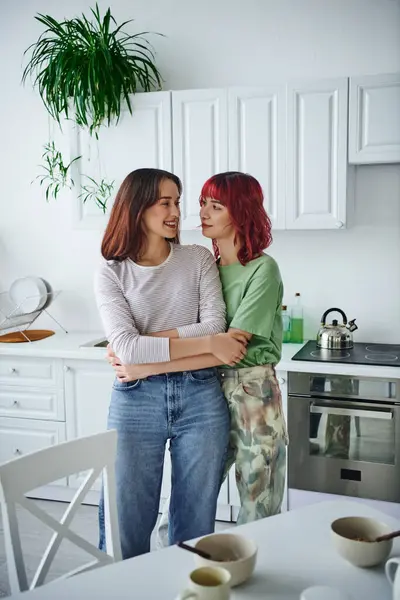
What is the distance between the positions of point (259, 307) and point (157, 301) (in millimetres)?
305

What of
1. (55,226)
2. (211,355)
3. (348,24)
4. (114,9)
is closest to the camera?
(211,355)

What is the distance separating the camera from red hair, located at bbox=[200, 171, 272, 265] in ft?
6.49

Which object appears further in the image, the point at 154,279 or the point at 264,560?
the point at 154,279

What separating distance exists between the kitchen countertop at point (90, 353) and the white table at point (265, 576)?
59.3 inches

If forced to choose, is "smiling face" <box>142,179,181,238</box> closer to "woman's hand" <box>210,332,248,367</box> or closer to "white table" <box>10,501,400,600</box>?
"woman's hand" <box>210,332,248,367</box>

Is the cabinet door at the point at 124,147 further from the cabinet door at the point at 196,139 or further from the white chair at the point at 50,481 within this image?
the white chair at the point at 50,481

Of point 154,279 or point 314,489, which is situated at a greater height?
point 154,279

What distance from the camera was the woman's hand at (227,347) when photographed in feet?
6.21

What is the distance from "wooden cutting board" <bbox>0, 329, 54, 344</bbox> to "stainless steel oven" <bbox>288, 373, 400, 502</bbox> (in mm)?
1504

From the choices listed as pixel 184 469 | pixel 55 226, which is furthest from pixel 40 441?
pixel 184 469

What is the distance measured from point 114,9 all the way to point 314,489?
8.98ft

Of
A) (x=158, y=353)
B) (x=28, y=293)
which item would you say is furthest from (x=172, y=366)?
(x=28, y=293)

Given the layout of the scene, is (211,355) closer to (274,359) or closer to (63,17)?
(274,359)

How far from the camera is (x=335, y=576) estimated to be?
47.2 inches
